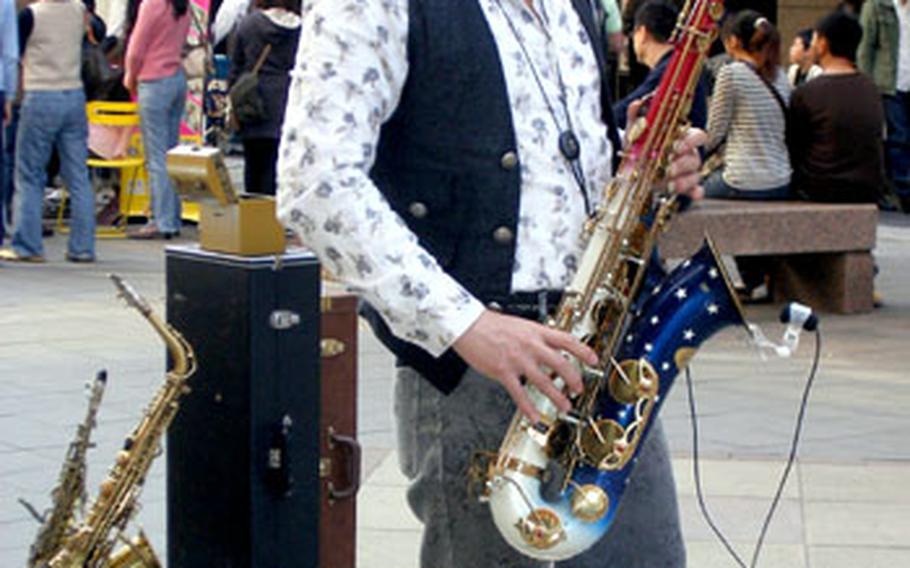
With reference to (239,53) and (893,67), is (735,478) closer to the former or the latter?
(239,53)

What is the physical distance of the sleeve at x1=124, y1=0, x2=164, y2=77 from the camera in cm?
1230

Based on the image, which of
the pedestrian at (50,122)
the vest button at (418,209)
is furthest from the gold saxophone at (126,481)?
the pedestrian at (50,122)

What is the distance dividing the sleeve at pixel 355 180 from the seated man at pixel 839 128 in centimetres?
765

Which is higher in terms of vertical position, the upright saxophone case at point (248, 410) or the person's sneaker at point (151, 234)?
the upright saxophone case at point (248, 410)

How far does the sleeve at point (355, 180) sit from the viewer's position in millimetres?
2795

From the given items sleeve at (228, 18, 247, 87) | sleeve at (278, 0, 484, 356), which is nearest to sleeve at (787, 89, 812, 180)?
sleeve at (228, 18, 247, 87)

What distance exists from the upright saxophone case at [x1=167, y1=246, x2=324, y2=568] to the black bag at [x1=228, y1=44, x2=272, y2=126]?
653 centimetres

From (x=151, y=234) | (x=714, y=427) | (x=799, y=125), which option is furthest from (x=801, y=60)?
(x=714, y=427)

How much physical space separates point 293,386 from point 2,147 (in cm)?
807

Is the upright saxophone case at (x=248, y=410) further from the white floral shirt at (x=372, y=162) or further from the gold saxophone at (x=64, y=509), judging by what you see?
the white floral shirt at (x=372, y=162)

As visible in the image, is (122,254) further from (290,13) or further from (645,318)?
(645,318)

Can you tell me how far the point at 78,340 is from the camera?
8.84 metres

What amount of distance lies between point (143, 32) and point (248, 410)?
8.56m

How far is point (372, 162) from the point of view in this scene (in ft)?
9.53
